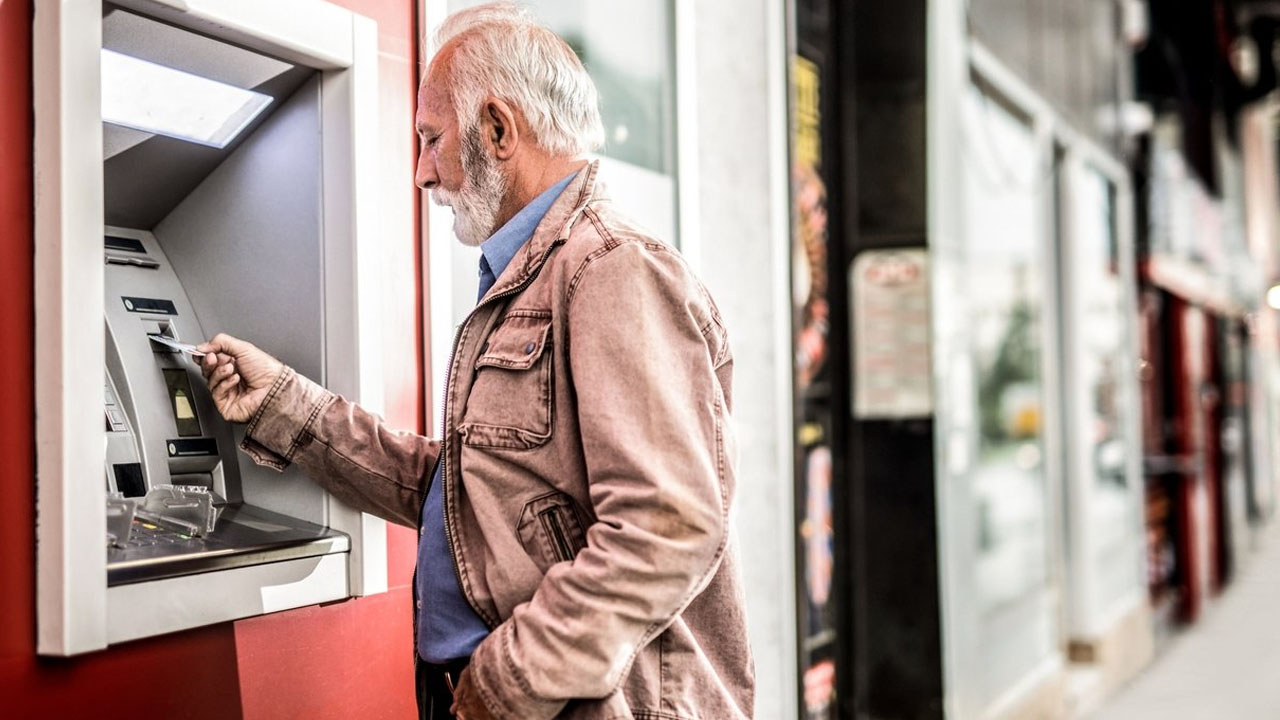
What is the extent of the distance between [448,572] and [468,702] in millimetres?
186

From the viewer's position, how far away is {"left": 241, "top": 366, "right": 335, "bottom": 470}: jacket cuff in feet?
5.73

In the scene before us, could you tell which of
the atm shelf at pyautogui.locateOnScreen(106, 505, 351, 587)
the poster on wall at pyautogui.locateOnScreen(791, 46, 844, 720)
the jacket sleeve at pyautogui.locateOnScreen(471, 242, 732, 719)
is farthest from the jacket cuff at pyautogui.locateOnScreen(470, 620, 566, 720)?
the poster on wall at pyautogui.locateOnScreen(791, 46, 844, 720)

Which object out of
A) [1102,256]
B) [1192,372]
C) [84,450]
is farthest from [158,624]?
[1192,372]

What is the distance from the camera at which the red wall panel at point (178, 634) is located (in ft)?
4.70

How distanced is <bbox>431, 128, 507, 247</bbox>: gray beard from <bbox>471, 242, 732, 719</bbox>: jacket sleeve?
0.25 meters

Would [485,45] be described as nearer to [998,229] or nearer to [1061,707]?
[998,229]

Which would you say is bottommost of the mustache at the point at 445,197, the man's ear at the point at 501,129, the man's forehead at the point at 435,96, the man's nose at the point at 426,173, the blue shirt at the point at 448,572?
the blue shirt at the point at 448,572

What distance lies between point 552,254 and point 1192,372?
8908 millimetres

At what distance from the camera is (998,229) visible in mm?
5594

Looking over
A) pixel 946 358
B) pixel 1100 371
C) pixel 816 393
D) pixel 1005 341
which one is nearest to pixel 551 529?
pixel 816 393

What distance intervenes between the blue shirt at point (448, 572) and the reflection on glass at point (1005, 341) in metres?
3.52

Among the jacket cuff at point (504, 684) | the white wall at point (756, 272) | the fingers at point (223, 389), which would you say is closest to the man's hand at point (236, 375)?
the fingers at point (223, 389)

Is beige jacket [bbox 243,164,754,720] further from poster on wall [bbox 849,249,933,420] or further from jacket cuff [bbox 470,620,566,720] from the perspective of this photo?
poster on wall [bbox 849,249,933,420]

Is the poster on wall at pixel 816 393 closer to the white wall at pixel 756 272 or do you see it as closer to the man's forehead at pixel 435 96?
the white wall at pixel 756 272
